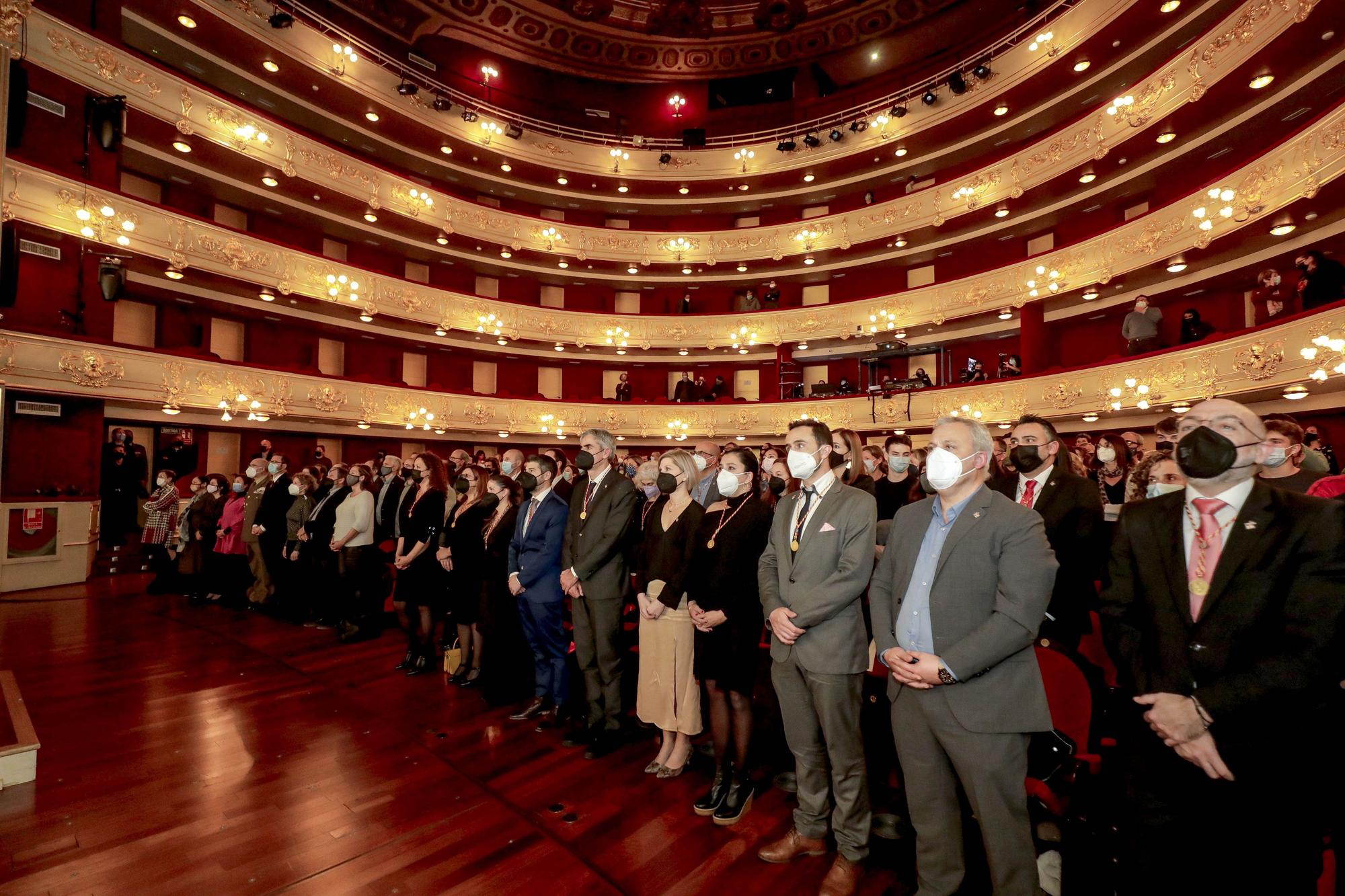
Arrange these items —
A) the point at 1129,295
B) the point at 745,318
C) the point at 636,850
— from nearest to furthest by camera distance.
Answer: the point at 636,850, the point at 1129,295, the point at 745,318

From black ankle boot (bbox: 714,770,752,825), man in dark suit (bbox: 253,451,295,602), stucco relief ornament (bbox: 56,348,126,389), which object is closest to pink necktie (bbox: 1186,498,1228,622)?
black ankle boot (bbox: 714,770,752,825)

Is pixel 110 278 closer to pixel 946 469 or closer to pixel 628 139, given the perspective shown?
pixel 946 469

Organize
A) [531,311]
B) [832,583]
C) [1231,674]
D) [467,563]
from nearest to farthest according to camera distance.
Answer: [1231,674], [832,583], [467,563], [531,311]

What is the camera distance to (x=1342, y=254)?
359 inches

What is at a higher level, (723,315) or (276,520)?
(723,315)

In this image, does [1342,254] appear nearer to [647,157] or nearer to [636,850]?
[636,850]

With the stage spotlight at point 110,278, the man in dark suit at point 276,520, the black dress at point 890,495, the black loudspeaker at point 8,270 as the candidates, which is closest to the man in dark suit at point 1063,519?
the black dress at point 890,495

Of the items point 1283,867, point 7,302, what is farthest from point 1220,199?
point 7,302

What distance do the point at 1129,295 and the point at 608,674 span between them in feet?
44.1

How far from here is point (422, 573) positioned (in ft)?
16.2

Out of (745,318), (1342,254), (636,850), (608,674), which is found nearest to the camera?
(636,850)

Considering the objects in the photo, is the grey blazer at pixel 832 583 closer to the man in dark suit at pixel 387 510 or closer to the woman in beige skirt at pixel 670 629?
the woman in beige skirt at pixel 670 629

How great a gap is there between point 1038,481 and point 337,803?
385cm

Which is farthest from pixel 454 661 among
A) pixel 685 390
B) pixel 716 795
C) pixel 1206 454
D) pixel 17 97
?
pixel 685 390
